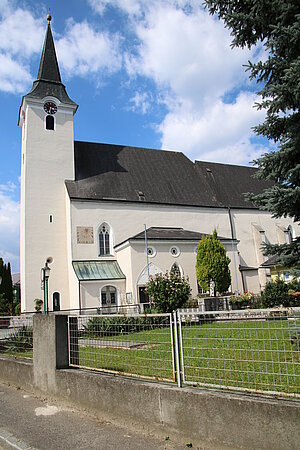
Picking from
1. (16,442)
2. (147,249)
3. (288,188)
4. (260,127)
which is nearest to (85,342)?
(16,442)

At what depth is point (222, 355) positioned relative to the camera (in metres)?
4.61

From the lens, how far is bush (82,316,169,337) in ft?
17.2

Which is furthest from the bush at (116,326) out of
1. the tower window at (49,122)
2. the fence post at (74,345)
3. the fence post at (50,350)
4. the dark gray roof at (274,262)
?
the tower window at (49,122)

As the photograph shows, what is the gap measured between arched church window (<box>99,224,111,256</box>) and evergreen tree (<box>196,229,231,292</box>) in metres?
6.78

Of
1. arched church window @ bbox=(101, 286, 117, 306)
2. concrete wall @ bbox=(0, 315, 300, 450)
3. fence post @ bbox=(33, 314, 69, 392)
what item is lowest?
concrete wall @ bbox=(0, 315, 300, 450)

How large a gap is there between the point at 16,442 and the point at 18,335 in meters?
4.92

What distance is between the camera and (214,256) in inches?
944

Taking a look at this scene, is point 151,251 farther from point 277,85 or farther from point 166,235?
point 277,85

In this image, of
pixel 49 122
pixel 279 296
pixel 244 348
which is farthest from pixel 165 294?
pixel 49 122

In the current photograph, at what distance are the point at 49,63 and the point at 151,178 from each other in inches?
503

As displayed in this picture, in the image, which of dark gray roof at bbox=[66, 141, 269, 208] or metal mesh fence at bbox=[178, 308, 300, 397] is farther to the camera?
dark gray roof at bbox=[66, 141, 269, 208]

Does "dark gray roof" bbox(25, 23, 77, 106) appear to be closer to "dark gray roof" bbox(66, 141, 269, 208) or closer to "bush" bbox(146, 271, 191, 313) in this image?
"dark gray roof" bbox(66, 141, 269, 208)

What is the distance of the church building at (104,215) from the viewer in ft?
80.7

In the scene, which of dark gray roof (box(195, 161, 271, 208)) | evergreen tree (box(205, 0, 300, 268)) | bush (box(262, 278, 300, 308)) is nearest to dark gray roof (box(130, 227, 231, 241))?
dark gray roof (box(195, 161, 271, 208))
